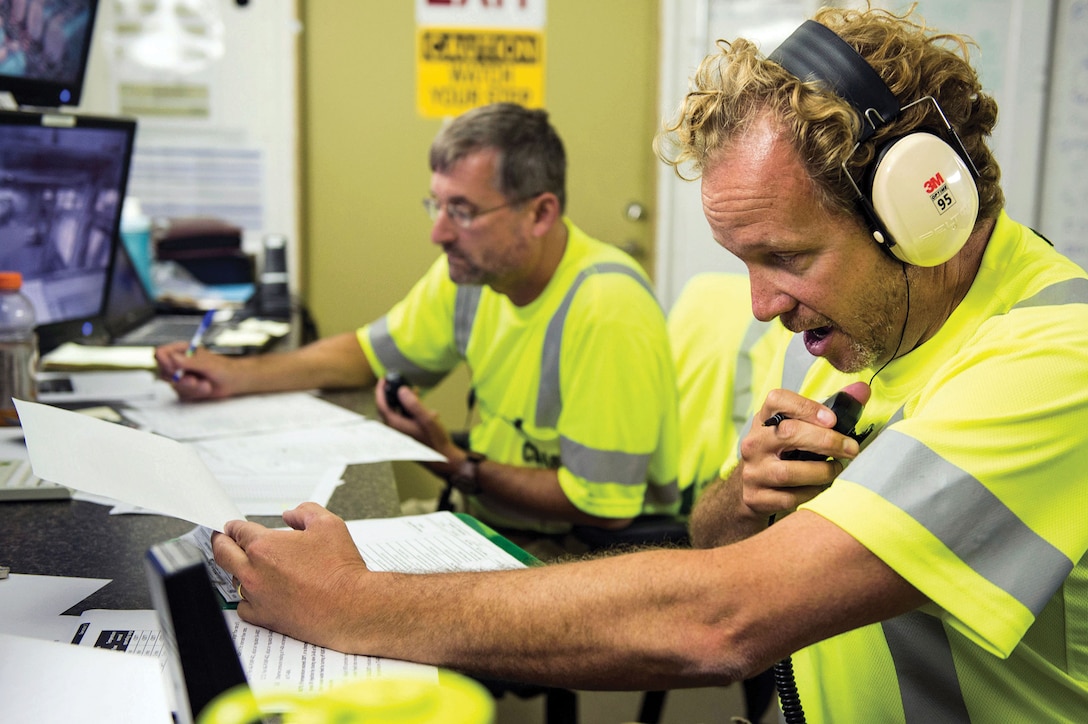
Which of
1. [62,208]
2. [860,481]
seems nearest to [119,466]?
[860,481]

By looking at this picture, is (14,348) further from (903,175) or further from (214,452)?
(903,175)

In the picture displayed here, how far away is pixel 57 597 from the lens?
819 mm

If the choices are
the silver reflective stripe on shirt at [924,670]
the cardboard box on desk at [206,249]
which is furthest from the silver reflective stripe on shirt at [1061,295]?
the cardboard box on desk at [206,249]

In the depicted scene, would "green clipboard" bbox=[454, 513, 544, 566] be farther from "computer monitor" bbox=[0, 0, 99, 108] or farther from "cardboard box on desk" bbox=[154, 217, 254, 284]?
"cardboard box on desk" bbox=[154, 217, 254, 284]

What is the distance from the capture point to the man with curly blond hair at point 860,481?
71 centimetres

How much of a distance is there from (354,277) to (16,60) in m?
1.76

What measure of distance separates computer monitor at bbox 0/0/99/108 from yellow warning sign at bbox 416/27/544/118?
161 cm

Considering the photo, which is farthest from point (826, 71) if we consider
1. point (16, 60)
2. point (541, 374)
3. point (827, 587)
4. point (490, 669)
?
point (16, 60)

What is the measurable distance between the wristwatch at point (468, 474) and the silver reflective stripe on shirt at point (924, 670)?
903 mm

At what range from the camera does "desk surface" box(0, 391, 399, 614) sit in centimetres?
86

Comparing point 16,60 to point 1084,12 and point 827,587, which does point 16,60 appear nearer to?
point 827,587

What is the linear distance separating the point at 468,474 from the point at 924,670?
95cm

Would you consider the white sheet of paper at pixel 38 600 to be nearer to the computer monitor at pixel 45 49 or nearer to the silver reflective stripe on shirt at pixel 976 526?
the silver reflective stripe on shirt at pixel 976 526

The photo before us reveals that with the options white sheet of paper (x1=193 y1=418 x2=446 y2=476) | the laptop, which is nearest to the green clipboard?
white sheet of paper (x1=193 y1=418 x2=446 y2=476)
